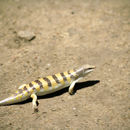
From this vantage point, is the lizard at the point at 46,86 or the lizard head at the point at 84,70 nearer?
the lizard at the point at 46,86

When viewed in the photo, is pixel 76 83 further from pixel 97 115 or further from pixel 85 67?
pixel 97 115

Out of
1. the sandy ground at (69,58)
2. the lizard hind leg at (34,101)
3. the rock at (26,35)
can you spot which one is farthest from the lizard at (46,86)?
the rock at (26,35)

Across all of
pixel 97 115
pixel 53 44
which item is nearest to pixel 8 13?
pixel 53 44

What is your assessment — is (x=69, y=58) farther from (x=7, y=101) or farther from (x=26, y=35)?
(x=7, y=101)

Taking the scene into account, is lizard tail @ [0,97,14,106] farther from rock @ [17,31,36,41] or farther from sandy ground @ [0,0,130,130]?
rock @ [17,31,36,41]

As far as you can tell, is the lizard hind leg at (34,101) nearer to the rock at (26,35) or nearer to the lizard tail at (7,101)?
the lizard tail at (7,101)

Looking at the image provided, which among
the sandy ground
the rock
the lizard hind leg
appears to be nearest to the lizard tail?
the sandy ground
